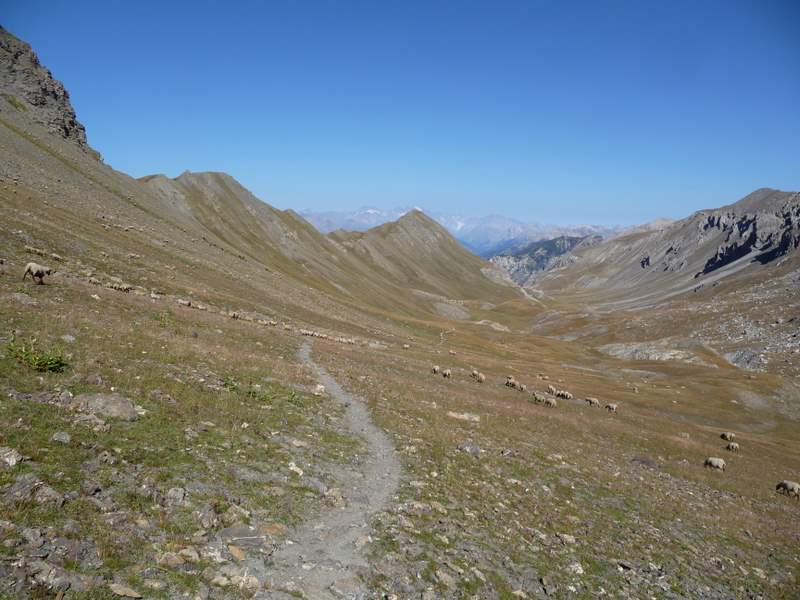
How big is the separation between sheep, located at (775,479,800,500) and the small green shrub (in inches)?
1865

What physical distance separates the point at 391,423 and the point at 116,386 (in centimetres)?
A: 1386

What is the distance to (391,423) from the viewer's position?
2556 centimetres

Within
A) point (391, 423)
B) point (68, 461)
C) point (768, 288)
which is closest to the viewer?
point (68, 461)

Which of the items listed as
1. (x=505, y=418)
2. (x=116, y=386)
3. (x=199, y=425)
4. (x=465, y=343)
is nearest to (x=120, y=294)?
(x=116, y=386)

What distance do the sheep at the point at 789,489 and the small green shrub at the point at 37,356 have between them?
47.4 meters

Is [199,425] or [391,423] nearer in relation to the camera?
[199,425]

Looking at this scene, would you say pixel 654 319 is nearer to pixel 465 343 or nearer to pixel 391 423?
pixel 465 343

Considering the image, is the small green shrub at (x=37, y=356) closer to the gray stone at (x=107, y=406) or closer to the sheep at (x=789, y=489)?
the gray stone at (x=107, y=406)

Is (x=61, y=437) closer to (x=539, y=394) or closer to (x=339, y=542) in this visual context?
(x=339, y=542)

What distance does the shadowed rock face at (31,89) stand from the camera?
289ft

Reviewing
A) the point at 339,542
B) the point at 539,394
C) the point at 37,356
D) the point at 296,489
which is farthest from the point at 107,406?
the point at 539,394

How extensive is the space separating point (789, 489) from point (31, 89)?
13339 cm

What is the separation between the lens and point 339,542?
41.2 feet

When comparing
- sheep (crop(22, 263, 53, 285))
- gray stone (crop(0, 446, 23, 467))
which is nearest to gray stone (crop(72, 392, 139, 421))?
gray stone (crop(0, 446, 23, 467))
